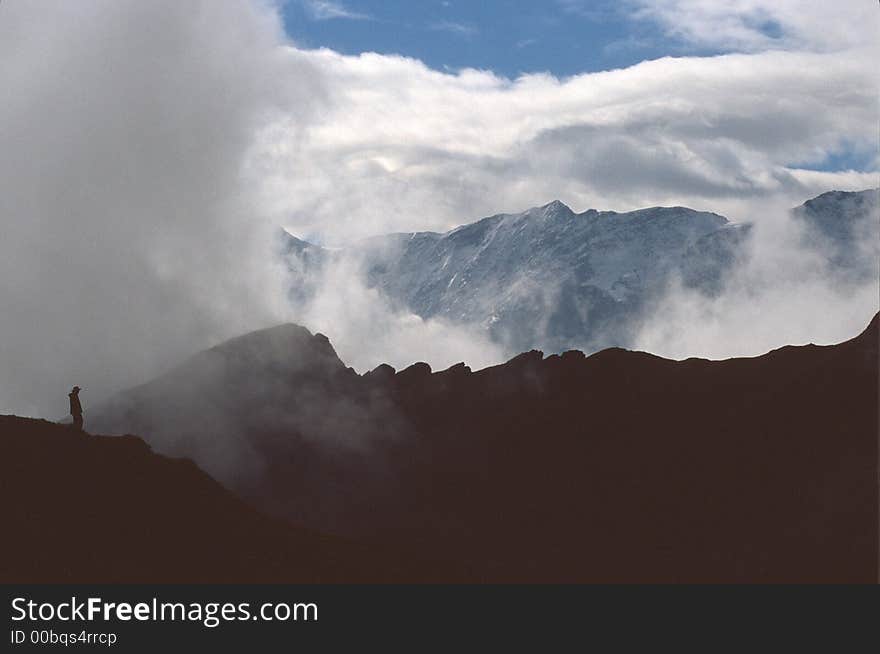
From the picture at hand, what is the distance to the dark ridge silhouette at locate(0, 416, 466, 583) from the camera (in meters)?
68.7

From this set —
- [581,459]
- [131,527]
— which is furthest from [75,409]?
[581,459]

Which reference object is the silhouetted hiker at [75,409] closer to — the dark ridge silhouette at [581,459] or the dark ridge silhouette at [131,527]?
the dark ridge silhouette at [131,527]

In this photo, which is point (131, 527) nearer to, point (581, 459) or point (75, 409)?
point (75, 409)

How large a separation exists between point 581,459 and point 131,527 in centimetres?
6741

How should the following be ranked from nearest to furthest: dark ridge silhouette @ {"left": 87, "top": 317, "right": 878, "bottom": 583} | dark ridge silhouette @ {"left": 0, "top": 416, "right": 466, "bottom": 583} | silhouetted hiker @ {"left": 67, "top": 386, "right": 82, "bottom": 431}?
dark ridge silhouette @ {"left": 0, "top": 416, "right": 466, "bottom": 583}, silhouetted hiker @ {"left": 67, "top": 386, "right": 82, "bottom": 431}, dark ridge silhouette @ {"left": 87, "top": 317, "right": 878, "bottom": 583}

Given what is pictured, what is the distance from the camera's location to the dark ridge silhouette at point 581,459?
112 m

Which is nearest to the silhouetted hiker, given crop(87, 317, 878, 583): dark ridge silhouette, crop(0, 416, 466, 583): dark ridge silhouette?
crop(0, 416, 466, 583): dark ridge silhouette

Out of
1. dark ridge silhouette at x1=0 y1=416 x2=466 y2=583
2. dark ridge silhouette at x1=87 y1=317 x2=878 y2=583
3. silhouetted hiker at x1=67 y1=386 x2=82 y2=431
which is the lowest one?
dark ridge silhouette at x1=0 y1=416 x2=466 y2=583

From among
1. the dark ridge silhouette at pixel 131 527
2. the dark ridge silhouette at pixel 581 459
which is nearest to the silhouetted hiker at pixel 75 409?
the dark ridge silhouette at pixel 131 527

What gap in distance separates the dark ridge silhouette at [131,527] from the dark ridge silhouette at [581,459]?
106 feet

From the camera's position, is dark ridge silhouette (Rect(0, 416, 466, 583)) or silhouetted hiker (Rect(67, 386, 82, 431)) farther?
silhouetted hiker (Rect(67, 386, 82, 431))

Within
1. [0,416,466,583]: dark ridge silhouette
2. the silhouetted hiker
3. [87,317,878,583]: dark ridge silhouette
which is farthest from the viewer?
[87,317,878,583]: dark ridge silhouette

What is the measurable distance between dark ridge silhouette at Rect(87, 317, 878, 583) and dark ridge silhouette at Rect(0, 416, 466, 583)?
106ft

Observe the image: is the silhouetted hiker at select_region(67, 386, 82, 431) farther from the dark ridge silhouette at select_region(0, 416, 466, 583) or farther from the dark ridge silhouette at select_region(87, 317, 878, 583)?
the dark ridge silhouette at select_region(87, 317, 878, 583)
